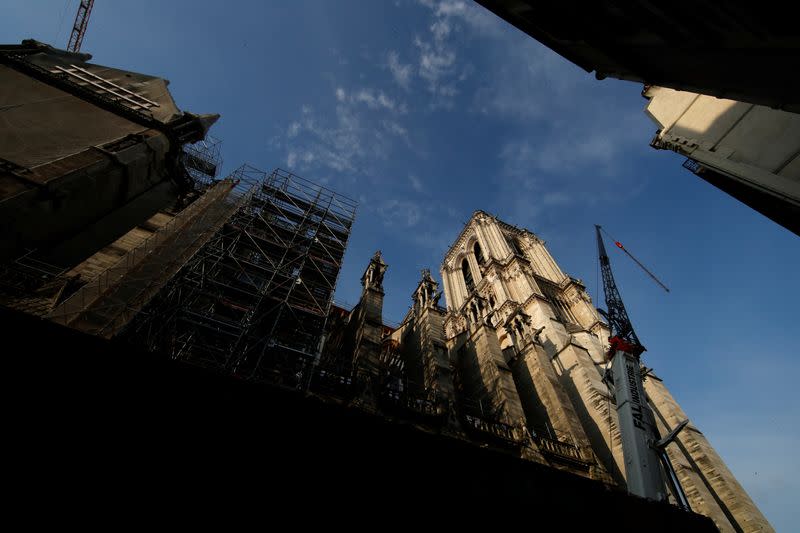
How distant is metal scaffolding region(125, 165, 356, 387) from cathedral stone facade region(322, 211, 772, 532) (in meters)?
2.39

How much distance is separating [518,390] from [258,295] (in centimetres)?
1642

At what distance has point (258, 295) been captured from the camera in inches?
547

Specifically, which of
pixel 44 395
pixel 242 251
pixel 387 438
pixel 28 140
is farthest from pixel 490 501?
pixel 242 251

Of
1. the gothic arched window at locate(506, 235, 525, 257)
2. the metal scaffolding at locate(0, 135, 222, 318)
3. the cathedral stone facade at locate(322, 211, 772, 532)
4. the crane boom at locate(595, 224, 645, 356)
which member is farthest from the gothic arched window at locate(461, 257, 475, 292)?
the metal scaffolding at locate(0, 135, 222, 318)

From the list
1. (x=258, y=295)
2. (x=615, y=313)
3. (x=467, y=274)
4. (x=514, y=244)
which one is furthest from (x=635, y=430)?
(x=467, y=274)

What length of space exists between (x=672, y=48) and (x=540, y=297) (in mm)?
24317

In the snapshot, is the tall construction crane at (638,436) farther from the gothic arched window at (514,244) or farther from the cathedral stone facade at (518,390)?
the gothic arched window at (514,244)

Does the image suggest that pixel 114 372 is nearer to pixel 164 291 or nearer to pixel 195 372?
pixel 195 372

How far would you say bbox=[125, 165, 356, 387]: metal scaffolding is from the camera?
39.7 feet

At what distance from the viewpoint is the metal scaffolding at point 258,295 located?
1209cm

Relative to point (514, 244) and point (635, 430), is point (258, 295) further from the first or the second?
point (514, 244)

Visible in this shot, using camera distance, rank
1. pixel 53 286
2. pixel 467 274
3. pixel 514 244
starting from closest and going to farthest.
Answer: pixel 53 286 < pixel 514 244 < pixel 467 274

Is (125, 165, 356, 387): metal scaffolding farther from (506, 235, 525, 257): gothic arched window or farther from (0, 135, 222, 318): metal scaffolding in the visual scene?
(506, 235, 525, 257): gothic arched window

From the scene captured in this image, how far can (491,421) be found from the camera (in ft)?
49.3
